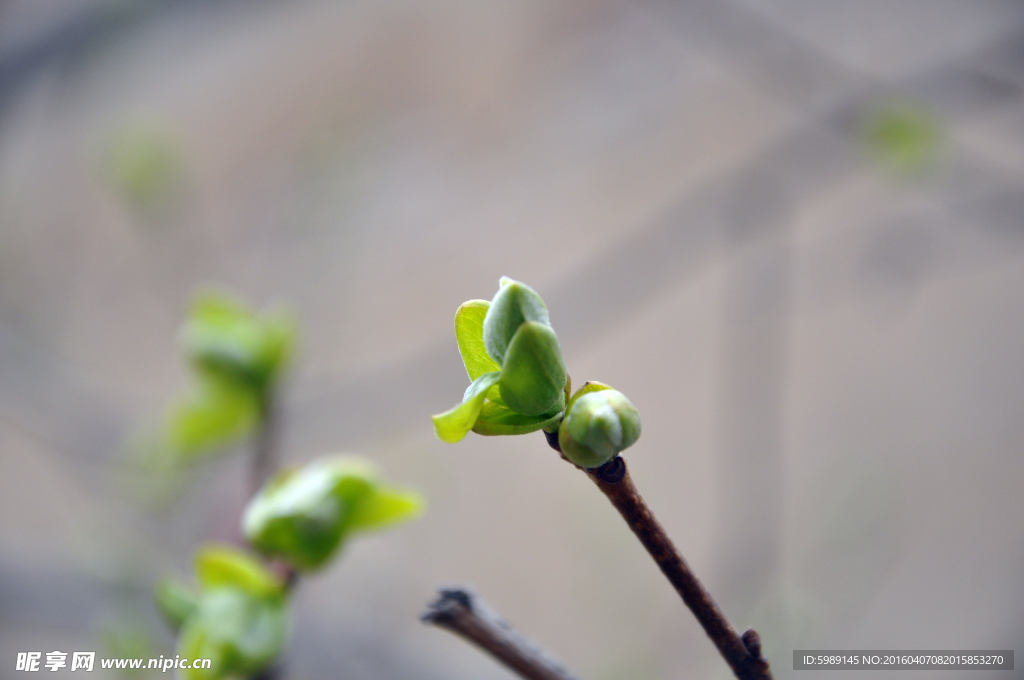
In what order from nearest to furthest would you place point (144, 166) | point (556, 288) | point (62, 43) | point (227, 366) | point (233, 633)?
point (233, 633)
point (227, 366)
point (62, 43)
point (144, 166)
point (556, 288)

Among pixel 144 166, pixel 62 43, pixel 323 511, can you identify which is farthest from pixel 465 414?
pixel 144 166

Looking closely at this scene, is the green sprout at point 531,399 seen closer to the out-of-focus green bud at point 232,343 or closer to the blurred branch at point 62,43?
the out-of-focus green bud at point 232,343

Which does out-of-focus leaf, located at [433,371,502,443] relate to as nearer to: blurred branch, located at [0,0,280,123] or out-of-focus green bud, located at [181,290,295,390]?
out-of-focus green bud, located at [181,290,295,390]

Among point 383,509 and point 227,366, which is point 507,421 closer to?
point 383,509

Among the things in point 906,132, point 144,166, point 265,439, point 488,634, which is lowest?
point 488,634

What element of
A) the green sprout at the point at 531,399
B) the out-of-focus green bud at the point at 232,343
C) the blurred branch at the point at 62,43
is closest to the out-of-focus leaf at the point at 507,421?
the green sprout at the point at 531,399

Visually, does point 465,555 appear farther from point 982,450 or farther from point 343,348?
point 982,450

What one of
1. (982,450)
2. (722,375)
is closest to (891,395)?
(982,450)

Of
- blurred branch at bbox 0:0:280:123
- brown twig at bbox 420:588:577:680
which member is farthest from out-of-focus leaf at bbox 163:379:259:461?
blurred branch at bbox 0:0:280:123
